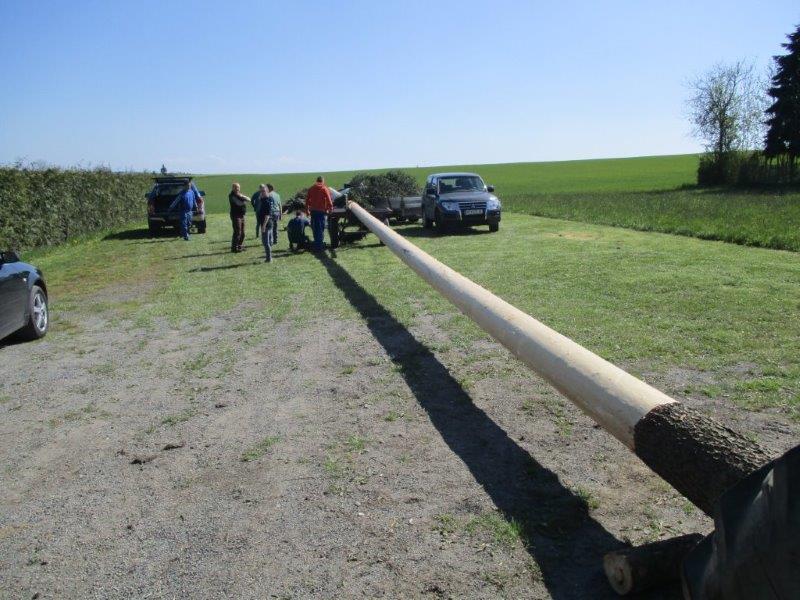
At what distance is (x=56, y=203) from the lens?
21000mm

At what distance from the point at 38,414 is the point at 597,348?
5.16m

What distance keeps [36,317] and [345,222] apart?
10.4 metres

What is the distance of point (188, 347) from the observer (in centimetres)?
751

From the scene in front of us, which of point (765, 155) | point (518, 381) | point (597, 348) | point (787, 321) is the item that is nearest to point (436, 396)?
point (518, 381)

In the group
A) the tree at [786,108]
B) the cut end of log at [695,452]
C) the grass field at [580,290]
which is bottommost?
the grass field at [580,290]

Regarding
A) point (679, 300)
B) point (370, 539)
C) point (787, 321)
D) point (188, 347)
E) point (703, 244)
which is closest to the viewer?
point (370, 539)

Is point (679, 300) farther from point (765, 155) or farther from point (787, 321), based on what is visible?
point (765, 155)

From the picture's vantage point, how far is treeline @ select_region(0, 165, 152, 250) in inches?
704

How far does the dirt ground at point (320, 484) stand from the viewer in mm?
3059

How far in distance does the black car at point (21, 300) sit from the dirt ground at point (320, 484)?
127 cm

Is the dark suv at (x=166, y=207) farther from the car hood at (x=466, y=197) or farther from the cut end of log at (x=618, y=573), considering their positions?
the cut end of log at (x=618, y=573)

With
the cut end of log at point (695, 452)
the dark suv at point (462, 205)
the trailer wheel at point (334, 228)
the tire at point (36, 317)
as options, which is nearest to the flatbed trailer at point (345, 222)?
the trailer wheel at point (334, 228)

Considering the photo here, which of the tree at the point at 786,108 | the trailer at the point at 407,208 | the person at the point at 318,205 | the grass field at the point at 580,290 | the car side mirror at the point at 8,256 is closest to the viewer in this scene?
the grass field at the point at 580,290

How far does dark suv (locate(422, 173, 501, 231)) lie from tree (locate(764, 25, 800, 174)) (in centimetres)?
3179
